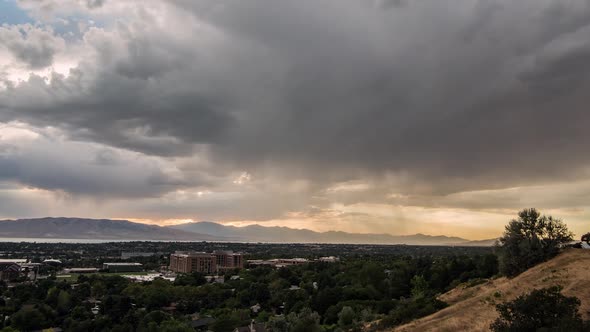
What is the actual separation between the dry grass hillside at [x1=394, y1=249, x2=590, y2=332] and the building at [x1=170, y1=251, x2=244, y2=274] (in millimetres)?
141717

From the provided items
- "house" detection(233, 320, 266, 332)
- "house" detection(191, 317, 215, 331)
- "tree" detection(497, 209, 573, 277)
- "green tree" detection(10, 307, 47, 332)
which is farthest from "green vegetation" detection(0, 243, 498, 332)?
"tree" detection(497, 209, 573, 277)

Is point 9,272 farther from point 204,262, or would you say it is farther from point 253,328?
point 253,328

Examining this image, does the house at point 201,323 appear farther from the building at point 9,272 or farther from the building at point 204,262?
the building at point 204,262

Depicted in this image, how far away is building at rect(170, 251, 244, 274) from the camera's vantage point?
174 metres

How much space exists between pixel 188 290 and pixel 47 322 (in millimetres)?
27670

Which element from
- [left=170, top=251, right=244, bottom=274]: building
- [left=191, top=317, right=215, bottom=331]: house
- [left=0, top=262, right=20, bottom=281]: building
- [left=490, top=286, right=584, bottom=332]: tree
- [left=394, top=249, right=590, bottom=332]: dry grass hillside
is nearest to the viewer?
[left=490, top=286, right=584, bottom=332]: tree

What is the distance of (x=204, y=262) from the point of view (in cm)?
18250

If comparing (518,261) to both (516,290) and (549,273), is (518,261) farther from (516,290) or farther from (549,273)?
(516,290)

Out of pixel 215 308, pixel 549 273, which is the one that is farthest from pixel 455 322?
pixel 215 308

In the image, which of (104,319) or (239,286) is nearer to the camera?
(104,319)

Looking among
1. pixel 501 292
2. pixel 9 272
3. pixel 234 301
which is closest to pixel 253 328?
pixel 234 301

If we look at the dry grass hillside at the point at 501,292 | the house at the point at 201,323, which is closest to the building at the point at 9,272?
the house at the point at 201,323

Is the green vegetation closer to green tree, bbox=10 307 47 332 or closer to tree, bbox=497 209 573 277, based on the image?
green tree, bbox=10 307 47 332

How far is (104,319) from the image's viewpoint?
68.6 metres
